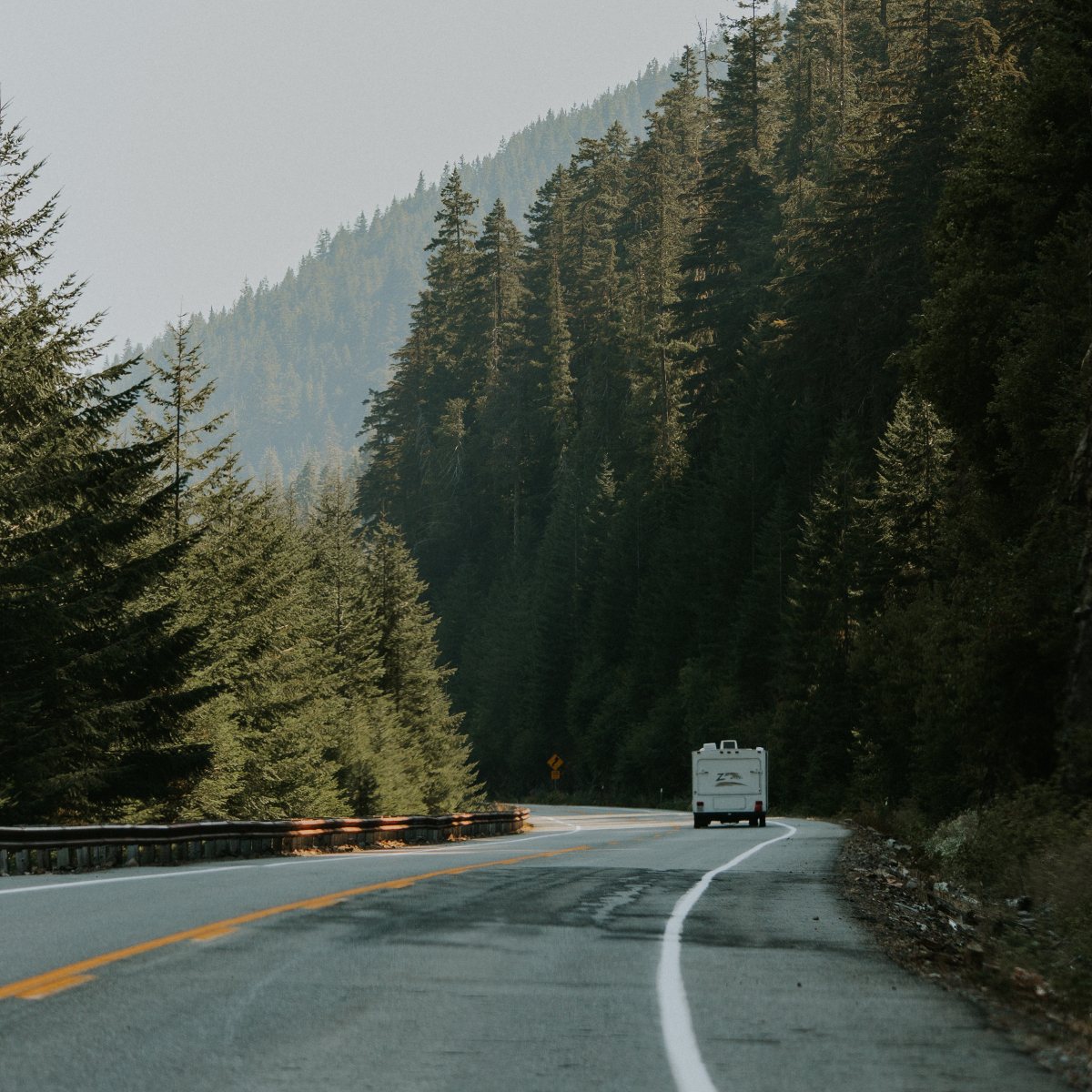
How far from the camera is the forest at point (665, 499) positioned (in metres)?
23.6

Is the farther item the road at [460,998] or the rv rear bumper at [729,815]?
the rv rear bumper at [729,815]

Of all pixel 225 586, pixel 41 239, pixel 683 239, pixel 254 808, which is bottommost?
pixel 254 808

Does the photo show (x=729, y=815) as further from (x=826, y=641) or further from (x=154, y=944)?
(x=154, y=944)

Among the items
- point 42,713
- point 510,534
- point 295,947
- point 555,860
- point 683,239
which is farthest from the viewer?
point 510,534

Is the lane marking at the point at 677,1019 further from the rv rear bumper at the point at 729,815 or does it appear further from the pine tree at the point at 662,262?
the pine tree at the point at 662,262

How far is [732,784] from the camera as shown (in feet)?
126

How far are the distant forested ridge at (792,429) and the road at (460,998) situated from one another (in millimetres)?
9881

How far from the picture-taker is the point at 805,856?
22188 mm

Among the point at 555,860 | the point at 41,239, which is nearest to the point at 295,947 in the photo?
the point at 555,860

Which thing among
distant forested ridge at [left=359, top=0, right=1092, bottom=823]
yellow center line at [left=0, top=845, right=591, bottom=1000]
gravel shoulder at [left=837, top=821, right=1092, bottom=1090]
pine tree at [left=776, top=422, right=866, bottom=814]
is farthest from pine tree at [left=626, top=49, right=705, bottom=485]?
yellow center line at [left=0, top=845, right=591, bottom=1000]

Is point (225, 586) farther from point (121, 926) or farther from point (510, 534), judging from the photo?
point (510, 534)

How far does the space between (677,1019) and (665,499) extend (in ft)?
254

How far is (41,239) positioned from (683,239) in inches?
2915

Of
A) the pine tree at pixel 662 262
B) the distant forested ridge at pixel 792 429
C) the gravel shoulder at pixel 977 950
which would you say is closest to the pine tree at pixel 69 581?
the gravel shoulder at pixel 977 950
